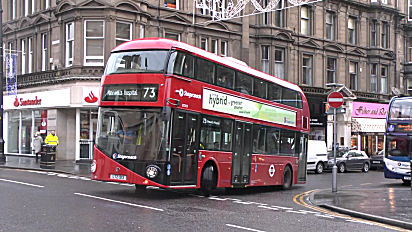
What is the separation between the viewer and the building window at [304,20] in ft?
133

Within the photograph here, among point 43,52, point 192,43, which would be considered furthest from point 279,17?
point 43,52

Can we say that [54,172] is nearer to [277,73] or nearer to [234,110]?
[234,110]

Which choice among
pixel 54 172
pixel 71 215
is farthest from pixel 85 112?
pixel 71 215

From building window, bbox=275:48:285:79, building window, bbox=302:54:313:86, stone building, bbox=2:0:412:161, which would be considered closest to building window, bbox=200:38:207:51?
stone building, bbox=2:0:412:161

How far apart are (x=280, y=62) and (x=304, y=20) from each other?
441 centimetres

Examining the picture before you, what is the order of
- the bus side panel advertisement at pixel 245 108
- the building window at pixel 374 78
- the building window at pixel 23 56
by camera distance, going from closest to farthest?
1. the bus side panel advertisement at pixel 245 108
2. the building window at pixel 23 56
3. the building window at pixel 374 78

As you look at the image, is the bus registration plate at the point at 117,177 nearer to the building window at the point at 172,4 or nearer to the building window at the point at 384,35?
the building window at the point at 172,4

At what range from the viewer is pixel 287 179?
21000 millimetres

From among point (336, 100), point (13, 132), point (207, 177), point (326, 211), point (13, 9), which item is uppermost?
point (13, 9)

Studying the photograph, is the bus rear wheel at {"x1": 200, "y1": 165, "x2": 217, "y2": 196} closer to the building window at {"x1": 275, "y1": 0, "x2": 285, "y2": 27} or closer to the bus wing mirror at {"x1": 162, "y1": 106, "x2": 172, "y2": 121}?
the bus wing mirror at {"x1": 162, "y1": 106, "x2": 172, "y2": 121}

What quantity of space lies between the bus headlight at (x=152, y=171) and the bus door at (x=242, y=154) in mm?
3710

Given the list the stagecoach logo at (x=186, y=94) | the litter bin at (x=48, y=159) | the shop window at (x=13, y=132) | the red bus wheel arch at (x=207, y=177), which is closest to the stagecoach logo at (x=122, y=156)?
the stagecoach logo at (x=186, y=94)

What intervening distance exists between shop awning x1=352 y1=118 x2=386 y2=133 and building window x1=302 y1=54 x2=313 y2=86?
5.71 metres

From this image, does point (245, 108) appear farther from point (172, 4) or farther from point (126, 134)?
point (172, 4)
